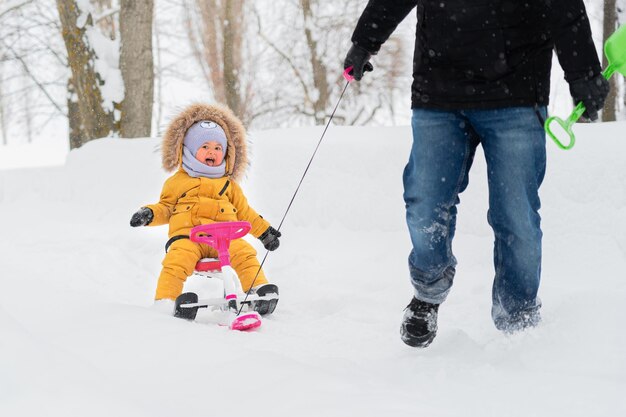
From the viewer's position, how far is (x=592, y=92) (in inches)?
89.9

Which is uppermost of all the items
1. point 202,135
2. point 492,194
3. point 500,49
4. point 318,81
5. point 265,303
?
point 500,49

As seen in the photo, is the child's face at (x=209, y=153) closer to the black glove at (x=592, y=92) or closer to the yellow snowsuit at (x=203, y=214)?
the yellow snowsuit at (x=203, y=214)

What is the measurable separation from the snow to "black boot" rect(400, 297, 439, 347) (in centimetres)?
8

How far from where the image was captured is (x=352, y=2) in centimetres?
1753

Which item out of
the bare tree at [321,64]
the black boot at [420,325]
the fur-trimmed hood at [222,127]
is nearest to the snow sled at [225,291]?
the fur-trimmed hood at [222,127]

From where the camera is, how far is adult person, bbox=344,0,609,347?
7.93 ft

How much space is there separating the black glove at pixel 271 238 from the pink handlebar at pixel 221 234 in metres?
0.23

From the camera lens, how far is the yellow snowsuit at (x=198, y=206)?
377cm

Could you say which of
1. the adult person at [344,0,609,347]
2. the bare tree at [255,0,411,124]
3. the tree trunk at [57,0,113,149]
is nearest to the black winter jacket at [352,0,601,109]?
the adult person at [344,0,609,347]

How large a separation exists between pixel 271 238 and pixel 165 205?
68 centimetres

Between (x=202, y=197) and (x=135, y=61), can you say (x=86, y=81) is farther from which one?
(x=202, y=197)

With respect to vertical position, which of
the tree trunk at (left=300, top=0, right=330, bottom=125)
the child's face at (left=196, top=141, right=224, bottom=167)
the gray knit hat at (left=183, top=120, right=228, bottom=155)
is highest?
the gray knit hat at (left=183, top=120, right=228, bottom=155)

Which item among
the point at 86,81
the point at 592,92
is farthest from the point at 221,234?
the point at 86,81

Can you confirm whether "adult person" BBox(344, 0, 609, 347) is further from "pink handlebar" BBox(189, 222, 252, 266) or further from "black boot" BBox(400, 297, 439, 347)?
"pink handlebar" BBox(189, 222, 252, 266)
